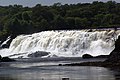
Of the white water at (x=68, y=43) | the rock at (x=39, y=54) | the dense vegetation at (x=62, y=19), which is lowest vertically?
the rock at (x=39, y=54)

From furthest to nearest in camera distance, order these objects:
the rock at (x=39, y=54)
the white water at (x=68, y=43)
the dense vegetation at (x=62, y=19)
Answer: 1. the dense vegetation at (x=62, y=19)
2. the rock at (x=39, y=54)
3. the white water at (x=68, y=43)

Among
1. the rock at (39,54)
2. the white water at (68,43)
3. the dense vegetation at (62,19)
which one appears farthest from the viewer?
the dense vegetation at (62,19)

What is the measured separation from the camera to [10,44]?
115812mm

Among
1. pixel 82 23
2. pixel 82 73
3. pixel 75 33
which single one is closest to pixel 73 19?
pixel 82 23

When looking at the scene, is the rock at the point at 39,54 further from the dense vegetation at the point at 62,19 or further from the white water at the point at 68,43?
the dense vegetation at the point at 62,19

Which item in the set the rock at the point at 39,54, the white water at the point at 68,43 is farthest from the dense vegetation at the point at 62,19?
the rock at the point at 39,54

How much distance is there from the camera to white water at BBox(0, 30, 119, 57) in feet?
310

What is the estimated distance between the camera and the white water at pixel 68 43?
94.4 m

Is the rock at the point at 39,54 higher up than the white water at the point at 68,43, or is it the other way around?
the white water at the point at 68,43

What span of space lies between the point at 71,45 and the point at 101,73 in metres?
45.8

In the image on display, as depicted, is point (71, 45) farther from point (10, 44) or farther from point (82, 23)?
point (82, 23)

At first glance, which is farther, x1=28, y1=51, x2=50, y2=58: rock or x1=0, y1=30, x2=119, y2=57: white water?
x1=28, y1=51, x2=50, y2=58: rock

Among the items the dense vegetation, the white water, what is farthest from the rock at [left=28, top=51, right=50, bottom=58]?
the dense vegetation

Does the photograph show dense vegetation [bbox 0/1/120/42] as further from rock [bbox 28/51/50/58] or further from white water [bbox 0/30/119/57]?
rock [bbox 28/51/50/58]
